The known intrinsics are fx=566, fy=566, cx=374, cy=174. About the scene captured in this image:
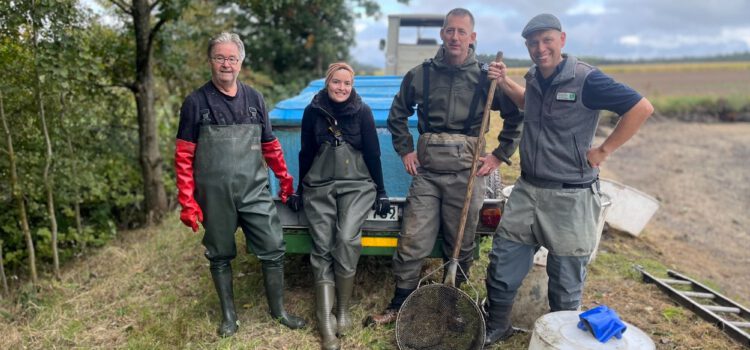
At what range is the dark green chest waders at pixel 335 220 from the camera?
397 cm

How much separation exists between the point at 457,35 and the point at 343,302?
2.03 metres

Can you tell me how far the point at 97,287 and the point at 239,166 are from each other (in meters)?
2.68

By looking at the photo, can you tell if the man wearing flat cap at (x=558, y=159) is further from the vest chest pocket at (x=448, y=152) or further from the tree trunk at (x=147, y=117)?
the tree trunk at (x=147, y=117)

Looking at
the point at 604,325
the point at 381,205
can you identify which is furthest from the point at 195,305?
the point at 604,325

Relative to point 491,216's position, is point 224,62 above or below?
above

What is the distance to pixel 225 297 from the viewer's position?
4.11 meters

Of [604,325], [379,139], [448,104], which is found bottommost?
[604,325]

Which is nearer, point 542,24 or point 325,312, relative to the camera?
point 542,24

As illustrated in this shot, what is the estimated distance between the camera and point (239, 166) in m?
3.74

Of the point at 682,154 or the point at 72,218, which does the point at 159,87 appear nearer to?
the point at 72,218

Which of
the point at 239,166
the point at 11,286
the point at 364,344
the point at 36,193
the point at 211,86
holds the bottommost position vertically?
the point at 11,286

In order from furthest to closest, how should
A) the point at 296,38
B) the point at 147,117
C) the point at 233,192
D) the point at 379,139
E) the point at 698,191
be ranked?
1. the point at 296,38
2. the point at 698,191
3. the point at 147,117
4. the point at 379,139
5. the point at 233,192

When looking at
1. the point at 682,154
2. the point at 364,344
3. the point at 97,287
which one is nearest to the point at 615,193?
the point at 364,344

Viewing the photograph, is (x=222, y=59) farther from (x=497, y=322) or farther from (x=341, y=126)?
(x=497, y=322)
